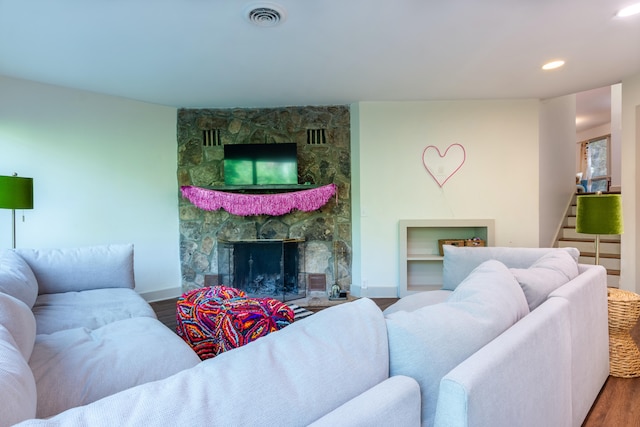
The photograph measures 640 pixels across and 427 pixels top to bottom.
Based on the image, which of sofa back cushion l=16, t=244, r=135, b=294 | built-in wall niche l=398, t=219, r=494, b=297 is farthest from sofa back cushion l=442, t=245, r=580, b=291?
sofa back cushion l=16, t=244, r=135, b=294

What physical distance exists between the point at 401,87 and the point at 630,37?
1.77 meters

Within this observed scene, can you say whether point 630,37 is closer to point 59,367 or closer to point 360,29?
point 360,29

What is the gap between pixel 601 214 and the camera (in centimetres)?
218

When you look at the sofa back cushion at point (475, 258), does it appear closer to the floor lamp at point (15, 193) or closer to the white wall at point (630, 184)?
the white wall at point (630, 184)

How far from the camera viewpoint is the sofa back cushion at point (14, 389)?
0.58m

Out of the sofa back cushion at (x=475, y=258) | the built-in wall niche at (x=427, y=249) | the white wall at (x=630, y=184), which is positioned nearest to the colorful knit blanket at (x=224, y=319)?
the sofa back cushion at (x=475, y=258)

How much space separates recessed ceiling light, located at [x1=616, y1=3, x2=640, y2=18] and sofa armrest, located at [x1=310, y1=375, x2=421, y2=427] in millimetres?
2776

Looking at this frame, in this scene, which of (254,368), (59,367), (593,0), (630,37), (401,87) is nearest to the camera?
(254,368)

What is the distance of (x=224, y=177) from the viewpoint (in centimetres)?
401

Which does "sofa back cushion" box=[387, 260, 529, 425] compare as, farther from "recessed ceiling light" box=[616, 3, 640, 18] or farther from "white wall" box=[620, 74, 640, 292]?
"white wall" box=[620, 74, 640, 292]

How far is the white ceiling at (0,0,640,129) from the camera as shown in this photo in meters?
2.08

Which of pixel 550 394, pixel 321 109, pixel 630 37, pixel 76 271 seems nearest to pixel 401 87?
pixel 321 109

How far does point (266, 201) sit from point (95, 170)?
188 centimetres

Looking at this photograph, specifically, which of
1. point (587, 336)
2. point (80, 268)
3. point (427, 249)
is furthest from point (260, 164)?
point (587, 336)
